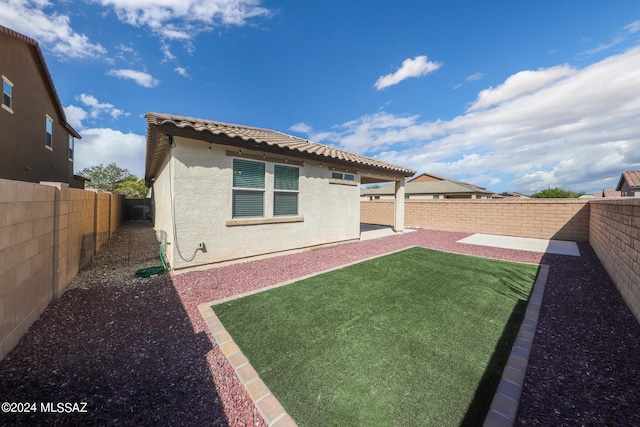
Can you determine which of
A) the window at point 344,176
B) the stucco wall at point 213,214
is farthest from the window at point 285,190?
the window at point 344,176

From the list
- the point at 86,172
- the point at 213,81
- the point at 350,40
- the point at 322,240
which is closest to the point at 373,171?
the point at 322,240

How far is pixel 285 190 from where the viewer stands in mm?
7273

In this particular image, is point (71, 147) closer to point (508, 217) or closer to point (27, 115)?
point (27, 115)

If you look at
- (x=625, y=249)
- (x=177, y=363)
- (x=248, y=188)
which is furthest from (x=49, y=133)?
(x=625, y=249)

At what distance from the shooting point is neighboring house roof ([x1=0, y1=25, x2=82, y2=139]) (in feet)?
31.4

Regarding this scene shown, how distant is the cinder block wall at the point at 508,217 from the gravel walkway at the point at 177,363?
8360 millimetres

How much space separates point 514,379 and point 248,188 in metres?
6.29

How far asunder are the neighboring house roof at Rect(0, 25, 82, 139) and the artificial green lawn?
1563cm

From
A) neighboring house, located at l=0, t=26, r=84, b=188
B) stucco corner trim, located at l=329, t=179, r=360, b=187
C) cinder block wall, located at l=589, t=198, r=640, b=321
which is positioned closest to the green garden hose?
stucco corner trim, located at l=329, t=179, r=360, b=187

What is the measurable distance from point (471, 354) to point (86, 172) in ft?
169

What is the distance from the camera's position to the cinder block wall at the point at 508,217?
10.5 meters

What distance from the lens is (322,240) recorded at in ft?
28.2

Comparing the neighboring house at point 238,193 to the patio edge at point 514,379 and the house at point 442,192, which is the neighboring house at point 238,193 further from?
the house at point 442,192

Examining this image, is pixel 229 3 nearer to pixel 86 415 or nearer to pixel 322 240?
pixel 322 240
